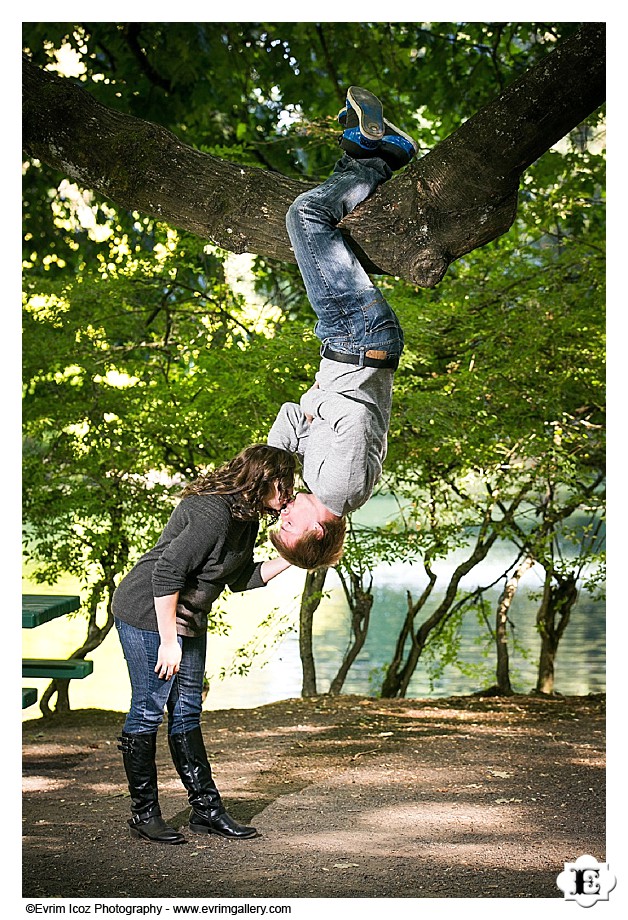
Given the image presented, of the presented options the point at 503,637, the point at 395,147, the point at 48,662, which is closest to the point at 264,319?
the point at 503,637

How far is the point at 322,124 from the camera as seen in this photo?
202 inches

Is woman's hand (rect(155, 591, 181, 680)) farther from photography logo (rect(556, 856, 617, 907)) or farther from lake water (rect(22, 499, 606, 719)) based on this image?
lake water (rect(22, 499, 606, 719))

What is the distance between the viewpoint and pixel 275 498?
2439mm

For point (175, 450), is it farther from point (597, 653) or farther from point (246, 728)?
point (597, 653)

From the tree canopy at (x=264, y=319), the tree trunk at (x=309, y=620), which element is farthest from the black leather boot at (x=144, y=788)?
the tree trunk at (x=309, y=620)

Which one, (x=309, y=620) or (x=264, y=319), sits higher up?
(x=264, y=319)

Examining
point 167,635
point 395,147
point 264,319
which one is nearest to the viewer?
point 395,147

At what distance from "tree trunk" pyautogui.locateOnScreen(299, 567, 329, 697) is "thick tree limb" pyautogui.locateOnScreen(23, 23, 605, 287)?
3.20 metres

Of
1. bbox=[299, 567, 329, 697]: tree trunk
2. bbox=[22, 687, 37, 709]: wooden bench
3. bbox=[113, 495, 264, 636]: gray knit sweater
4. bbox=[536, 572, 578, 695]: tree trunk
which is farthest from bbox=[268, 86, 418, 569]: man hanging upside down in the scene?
bbox=[536, 572, 578, 695]: tree trunk

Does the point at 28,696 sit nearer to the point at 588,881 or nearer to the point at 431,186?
the point at 588,881

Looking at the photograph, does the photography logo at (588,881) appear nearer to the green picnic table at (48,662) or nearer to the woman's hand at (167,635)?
the woman's hand at (167,635)

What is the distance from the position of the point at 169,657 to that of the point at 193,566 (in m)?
0.23

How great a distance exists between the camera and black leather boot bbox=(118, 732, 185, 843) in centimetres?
290

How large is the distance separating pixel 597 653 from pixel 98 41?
4380mm
